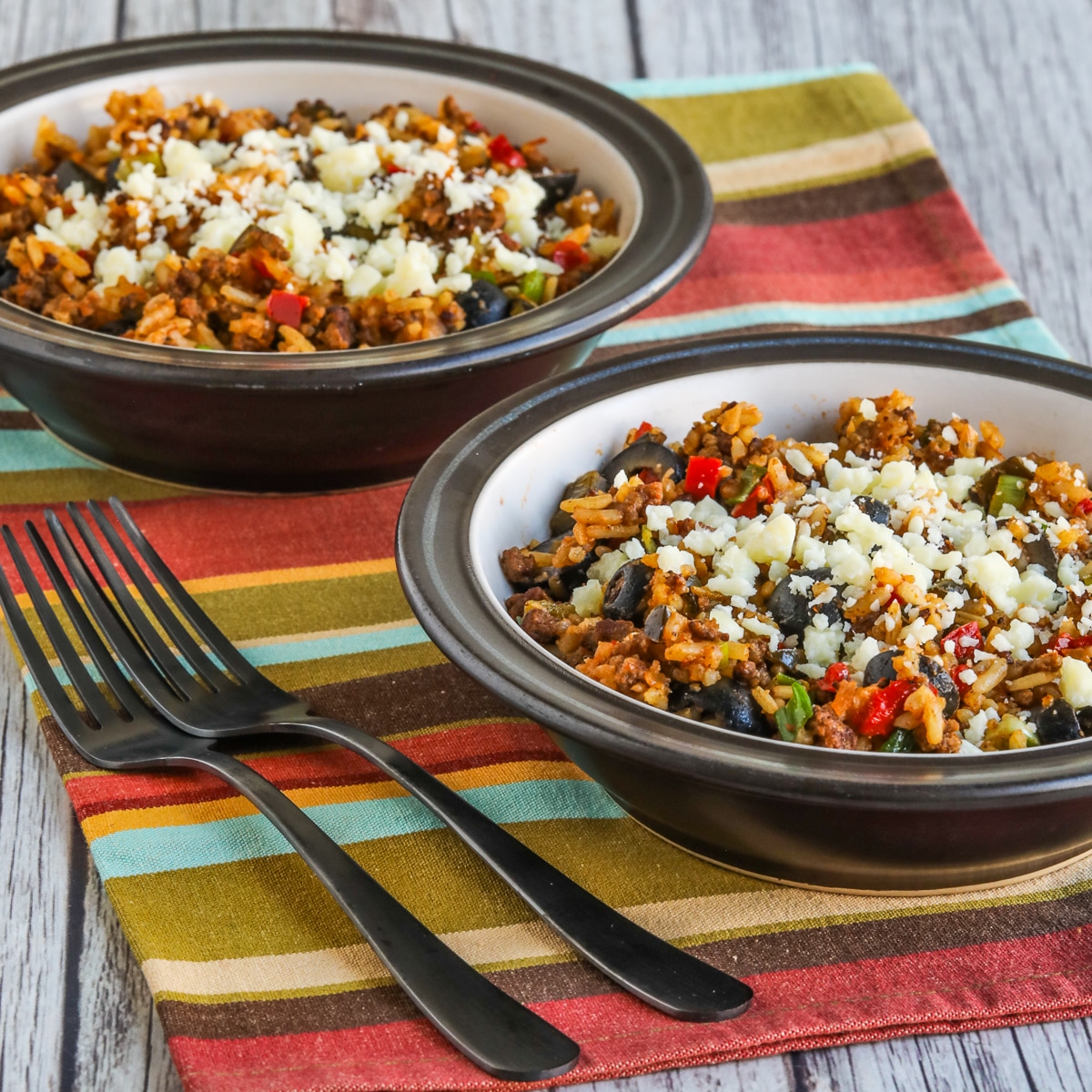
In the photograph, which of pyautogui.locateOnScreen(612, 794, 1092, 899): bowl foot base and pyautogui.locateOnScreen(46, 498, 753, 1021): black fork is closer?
pyautogui.locateOnScreen(46, 498, 753, 1021): black fork

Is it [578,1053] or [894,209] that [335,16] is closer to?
[894,209]

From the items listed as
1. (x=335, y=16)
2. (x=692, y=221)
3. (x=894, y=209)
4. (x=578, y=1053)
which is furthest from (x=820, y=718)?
(x=335, y=16)

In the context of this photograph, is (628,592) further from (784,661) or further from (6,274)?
(6,274)

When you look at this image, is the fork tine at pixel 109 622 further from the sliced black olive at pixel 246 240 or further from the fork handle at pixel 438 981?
the sliced black olive at pixel 246 240

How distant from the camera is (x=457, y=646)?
201 cm

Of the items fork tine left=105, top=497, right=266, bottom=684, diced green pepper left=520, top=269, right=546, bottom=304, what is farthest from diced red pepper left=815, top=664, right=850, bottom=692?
diced green pepper left=520, top=269, right=546, bottom=304

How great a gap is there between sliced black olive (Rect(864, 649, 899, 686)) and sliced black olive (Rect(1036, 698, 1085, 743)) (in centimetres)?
21

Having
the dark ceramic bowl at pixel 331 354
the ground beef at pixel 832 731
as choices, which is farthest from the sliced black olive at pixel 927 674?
the dark ceramic bowl at pixel 331 354

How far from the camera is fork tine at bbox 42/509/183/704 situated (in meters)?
2.46

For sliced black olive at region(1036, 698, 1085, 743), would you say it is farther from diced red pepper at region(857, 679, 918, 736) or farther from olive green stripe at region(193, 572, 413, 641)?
olive green stripe at region(193, 572, 413, 641)

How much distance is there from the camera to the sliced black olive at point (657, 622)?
6.98 ft

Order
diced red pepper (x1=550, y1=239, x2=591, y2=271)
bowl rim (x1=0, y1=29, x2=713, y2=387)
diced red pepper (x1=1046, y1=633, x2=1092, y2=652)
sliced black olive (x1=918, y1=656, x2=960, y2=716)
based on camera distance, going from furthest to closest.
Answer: diced red pepper (x1=550, y1=239, x2=591, y2=271) → bowl rim (x1=0, y1=29, x2=713, y2=387) → diced red pepper (x1=1046, y1=633, x2=1092, y2=652) → sliced black olive (x1=918, y1=656, x2=960, y2=716)

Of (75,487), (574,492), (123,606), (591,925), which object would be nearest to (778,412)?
(574,492)

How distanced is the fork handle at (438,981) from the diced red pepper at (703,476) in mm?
847
